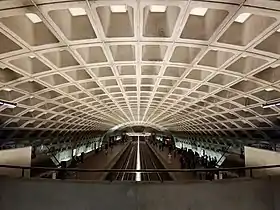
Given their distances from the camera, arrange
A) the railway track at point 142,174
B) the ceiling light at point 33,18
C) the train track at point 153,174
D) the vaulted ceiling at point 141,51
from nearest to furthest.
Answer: the vaulted ceiling at point 141,51
the ceiling light at point 33,18
the train track at point 153,174
the railway track at point 142,174

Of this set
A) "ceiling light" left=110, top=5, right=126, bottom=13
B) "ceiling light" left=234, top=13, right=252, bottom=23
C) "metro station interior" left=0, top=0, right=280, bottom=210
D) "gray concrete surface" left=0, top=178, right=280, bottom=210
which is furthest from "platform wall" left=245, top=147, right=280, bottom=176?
"ceiling light" left=110, top=5, right=126, bottom=13

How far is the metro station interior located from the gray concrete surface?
0.07 ft

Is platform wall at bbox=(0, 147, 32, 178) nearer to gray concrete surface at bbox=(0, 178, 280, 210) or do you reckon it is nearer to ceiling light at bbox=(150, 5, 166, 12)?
gray concrete surface at bbox=(0, 178, 280, 210)

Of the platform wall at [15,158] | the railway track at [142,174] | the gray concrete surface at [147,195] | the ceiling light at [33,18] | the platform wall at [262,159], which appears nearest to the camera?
the ceiling light at [33,18]

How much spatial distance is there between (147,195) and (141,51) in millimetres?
3180

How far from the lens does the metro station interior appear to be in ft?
15.5

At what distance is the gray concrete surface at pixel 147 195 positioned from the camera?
7266 mm

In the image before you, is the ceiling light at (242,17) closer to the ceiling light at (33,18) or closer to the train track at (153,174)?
the ceiling light at (33,18)

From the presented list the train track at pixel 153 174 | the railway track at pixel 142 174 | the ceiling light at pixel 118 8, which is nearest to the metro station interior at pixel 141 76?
the ceiling light at pixel 118 8

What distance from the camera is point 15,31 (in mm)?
4941

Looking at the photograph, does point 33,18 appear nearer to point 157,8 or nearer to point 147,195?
point 157,8

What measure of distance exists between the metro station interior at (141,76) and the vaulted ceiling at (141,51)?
0.07ft

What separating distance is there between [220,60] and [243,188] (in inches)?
122

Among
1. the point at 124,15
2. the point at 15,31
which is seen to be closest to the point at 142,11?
the point at 124,15
